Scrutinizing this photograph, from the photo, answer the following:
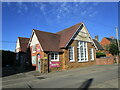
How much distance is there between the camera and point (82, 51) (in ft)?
65.9

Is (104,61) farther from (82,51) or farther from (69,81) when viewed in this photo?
(69,81)

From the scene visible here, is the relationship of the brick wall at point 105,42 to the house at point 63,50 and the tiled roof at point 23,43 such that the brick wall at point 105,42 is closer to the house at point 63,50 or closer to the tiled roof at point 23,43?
the house at point 63,50

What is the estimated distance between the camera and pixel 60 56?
17.3 m

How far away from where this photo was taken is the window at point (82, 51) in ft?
63.4

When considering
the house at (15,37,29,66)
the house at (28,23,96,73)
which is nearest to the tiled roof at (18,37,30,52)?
the house at (15,37,29,66)

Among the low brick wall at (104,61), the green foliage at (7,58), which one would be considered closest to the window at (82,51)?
the low brick wall at (104,61)

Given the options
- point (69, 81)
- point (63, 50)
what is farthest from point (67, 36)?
point (69, 81)

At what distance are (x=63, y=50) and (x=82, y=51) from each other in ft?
15.3

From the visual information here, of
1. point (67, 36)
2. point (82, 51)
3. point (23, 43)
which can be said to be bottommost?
point (82, 51)

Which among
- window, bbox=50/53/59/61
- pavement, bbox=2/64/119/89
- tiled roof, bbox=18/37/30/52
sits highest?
tiled roof, bbox=18/37/30/52

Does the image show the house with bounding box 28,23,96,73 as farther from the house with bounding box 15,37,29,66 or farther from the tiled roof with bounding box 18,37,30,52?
the tiled roof with bounding box 18,37,30,52

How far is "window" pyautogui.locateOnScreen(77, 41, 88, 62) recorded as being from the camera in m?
19.3

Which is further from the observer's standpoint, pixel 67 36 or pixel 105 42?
pixel 105 42

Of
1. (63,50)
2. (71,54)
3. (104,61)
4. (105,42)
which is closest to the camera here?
(63,50)
